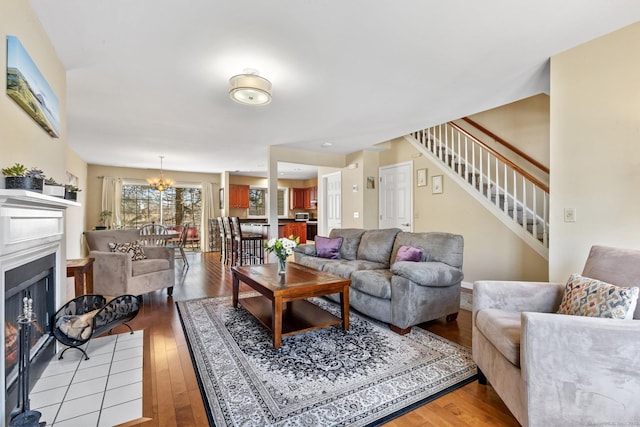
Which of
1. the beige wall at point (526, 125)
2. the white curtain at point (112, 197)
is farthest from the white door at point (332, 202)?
the white curtain at point (112, 197)

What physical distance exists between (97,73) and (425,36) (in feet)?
9.42

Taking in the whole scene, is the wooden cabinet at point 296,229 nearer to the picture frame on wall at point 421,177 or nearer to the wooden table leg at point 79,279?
→ the picture frame on wall at point 421,177

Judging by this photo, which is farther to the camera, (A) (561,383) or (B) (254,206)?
(B) (254,206)

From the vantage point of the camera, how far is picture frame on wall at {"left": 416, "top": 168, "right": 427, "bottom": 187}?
195 inches

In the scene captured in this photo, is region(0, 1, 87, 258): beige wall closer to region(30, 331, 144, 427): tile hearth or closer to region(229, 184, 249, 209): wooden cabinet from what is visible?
region(30, 331, 144, 427): tile hearth

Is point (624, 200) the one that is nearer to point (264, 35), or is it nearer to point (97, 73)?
point (264, 35)

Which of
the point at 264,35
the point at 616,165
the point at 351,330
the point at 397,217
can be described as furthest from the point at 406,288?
the point at 397,217

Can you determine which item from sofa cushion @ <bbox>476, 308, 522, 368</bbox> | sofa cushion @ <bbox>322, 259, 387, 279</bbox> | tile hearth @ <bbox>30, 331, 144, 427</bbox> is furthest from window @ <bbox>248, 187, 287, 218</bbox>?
sofa cushion @ <bbox>476, 308, 522, 368</bbox>

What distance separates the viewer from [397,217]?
5.59 metres

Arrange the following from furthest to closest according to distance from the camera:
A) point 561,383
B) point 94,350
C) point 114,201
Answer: point 114,201 → point 94,350 → point 561,383

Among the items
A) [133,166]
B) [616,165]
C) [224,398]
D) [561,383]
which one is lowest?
[224,398]

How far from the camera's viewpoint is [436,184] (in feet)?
15.6

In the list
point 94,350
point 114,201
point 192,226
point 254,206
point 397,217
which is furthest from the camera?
point 254,206

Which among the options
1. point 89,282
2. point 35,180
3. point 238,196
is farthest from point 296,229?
point 35,180
